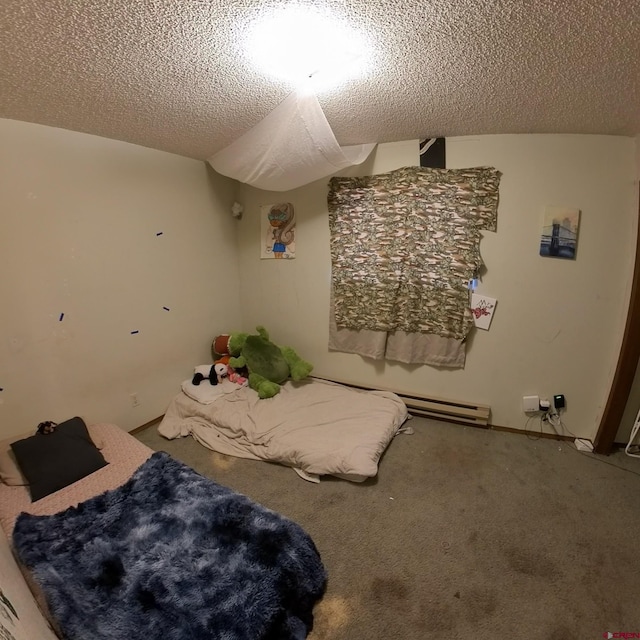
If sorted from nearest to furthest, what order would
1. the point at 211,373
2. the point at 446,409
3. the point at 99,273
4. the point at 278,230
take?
the point at 99,273 < the point at 446,409 < the point at 211,373 < the point at 278,230

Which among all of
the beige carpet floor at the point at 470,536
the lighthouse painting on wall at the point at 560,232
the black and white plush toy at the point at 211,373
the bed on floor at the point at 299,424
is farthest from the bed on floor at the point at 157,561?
the lighthouse painting on wall at the point at 560,232

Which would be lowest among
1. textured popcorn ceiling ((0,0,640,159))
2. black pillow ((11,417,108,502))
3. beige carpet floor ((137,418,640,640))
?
beige carpet floor ((137,418,640,640))

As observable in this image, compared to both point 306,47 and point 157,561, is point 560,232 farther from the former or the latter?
point 157,561

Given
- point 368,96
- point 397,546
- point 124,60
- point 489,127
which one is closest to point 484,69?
point 368,96

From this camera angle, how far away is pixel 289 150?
1.84m

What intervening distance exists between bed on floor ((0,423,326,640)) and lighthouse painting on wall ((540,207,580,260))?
7.14 ft

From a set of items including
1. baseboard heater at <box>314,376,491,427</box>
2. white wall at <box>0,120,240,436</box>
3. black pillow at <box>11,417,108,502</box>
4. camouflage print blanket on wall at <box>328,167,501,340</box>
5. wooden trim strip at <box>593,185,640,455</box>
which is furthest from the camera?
baseboard heater at <box>314,376,491,427</box>

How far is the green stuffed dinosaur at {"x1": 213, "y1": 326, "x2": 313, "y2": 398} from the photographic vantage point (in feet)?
8.76

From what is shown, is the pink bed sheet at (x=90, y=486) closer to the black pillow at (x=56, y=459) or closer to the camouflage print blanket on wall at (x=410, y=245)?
the black pillow at (x=56, y=459)

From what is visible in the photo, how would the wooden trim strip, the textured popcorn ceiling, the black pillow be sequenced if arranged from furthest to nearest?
the wooden trim strip < the black pillow < the textured popcorn ceiling

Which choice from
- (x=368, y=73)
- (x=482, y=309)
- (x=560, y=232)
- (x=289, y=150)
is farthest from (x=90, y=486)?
(x=560, y=232)

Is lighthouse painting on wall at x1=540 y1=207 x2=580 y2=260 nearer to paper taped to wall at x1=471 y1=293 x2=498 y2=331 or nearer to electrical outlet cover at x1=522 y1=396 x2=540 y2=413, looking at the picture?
paper taped to wall at x1=471 y1=293 x2=498 y2=331

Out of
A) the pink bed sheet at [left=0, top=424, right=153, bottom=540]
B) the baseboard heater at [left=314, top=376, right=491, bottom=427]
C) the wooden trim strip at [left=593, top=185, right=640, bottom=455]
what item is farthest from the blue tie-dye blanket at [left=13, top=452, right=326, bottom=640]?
the wooden trim strip at [left=593, top=185, right=640, bottom=455]

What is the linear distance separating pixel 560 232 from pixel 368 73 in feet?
5.03
